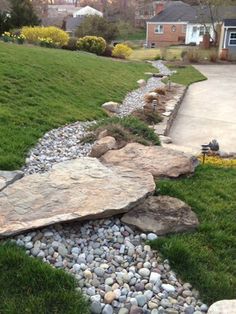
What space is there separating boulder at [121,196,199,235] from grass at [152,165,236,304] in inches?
3.3

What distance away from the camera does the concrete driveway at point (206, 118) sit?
6.75 metres

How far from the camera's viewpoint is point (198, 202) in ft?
11.1

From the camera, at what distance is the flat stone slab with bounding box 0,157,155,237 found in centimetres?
275

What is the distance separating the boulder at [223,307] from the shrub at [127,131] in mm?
2705

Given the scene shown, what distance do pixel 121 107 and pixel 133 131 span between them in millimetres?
3209

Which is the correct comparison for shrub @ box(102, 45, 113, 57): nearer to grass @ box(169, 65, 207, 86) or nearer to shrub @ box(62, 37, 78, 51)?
shrub @ box(62, 37, 78, 51)

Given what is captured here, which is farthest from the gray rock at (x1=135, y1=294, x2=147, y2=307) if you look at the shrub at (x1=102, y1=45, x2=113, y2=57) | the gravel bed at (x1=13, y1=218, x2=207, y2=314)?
the shrub at (x1=102, y1=45, x2=113, y2=57)

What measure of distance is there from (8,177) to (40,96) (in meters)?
3.61

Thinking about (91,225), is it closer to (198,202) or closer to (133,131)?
(198,202)

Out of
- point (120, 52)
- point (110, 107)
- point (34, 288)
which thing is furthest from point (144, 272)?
point (120, 52)

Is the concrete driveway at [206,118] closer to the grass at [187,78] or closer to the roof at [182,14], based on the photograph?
the grass at [187,78]

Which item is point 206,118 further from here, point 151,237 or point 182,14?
point 182,14

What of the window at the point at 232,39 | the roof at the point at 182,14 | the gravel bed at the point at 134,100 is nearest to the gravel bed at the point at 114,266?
the gravel bed at the point at 134,100

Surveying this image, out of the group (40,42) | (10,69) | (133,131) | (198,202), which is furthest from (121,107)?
(40,42)
